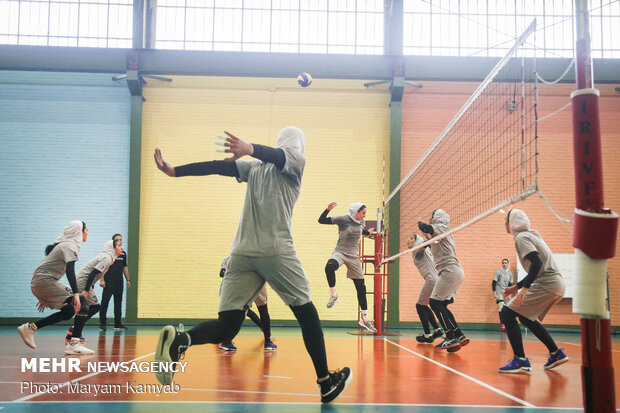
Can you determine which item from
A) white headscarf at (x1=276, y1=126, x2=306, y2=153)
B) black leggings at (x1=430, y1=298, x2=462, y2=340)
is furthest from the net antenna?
white headscarf at (x1=276, y1=126, x2=306, y2=153)

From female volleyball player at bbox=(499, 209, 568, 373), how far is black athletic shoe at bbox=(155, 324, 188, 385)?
3714 mm

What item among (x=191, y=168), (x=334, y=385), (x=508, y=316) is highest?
(x=191, y=168)

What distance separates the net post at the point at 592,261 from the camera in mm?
2514

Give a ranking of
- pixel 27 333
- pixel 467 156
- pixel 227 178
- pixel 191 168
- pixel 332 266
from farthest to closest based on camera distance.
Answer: pixel 227 178
pixel 467 156
pixel 332 266
pixel 27 333
pixel 191 168

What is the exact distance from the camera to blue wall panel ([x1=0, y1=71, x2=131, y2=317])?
44.0 ft

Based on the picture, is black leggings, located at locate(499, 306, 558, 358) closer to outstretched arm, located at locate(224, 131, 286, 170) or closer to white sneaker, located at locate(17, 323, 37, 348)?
outstretched arm, located at locate(224, 131, 286, 170)

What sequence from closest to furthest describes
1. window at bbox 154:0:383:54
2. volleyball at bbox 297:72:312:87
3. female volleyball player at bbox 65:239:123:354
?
female volleyball player at bbox 65:239:123:354 < volleyball at bbox 297:72:312:87 < window at bbox 154:0:383:54

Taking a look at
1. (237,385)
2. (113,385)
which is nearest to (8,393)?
(113,385)

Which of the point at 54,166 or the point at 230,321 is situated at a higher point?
the point at 54,166

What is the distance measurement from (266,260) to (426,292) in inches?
249

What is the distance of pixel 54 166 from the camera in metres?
13.7

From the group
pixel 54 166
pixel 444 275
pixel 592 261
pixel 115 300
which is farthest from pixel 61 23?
pixel 592 261

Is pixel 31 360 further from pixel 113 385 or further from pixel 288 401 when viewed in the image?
pixel 288 401

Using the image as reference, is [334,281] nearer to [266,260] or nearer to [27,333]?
[27,333]
